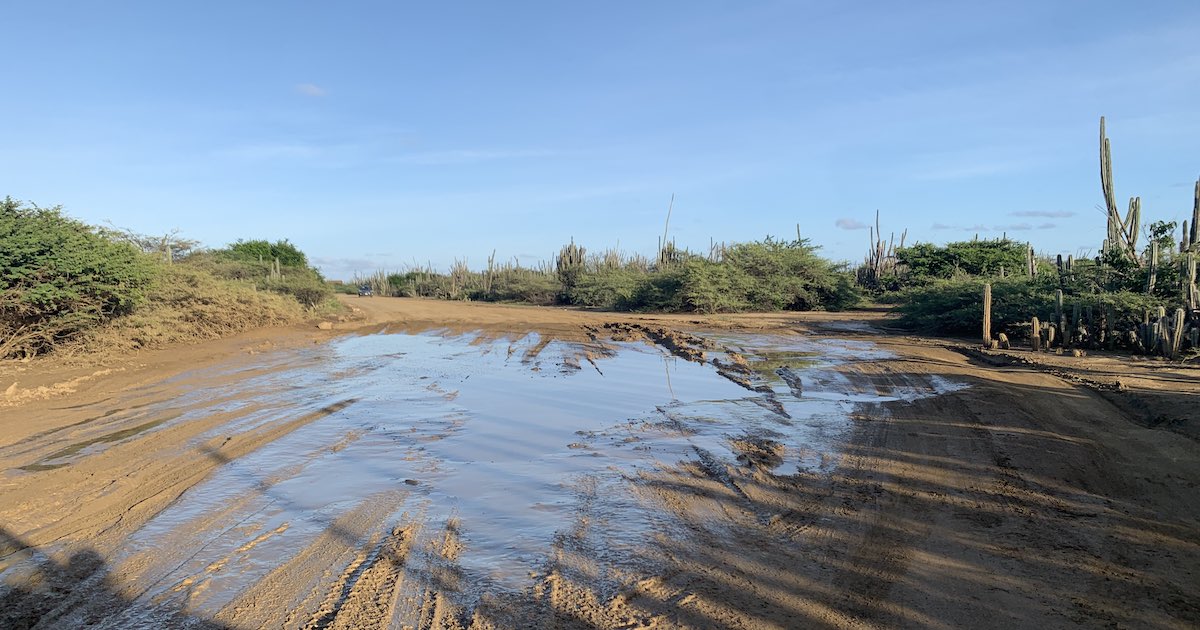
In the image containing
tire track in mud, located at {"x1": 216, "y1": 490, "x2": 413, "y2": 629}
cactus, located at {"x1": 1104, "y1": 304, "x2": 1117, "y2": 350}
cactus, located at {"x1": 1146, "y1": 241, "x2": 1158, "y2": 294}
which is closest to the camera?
tire track in mud, located at {"x1": 216, "y1": 490, "x2": 413, "y2": 629}

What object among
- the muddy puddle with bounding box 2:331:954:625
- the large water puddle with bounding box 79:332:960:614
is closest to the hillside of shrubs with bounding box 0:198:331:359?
the muddy puddle with bounding box 2:331:954:625

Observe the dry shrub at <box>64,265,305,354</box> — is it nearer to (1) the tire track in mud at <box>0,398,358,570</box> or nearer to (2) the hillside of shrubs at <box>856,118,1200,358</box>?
(1) the tire track in mud at <box>0,398,358,570</box>

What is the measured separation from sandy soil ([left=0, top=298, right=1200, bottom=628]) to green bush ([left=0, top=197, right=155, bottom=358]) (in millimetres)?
3605

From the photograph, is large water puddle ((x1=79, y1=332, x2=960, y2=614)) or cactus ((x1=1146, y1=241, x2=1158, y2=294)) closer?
large water puddle ((x1=79, y1=332, x2=960, y2=614))

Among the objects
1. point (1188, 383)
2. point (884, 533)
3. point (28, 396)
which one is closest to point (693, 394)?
point (884, 533)

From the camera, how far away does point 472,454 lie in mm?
6875

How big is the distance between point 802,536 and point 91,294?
13.8m

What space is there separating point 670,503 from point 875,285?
3305 centimetres

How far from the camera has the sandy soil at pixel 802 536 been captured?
141 inches

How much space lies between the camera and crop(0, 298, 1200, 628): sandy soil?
141 inches

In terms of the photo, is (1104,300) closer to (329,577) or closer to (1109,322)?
(1109,322)

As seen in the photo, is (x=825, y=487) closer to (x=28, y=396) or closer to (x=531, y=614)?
(x=531, y=614)

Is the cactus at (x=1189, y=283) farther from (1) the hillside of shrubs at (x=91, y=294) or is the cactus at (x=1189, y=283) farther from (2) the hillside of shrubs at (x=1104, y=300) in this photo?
(1) the hillside of shrubs at (x=91, y=294)

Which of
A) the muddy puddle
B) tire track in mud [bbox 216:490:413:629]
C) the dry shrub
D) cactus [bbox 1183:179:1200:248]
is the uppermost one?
cactus [bbox 1183:179:1200:248]
